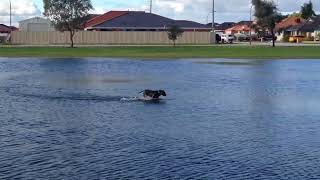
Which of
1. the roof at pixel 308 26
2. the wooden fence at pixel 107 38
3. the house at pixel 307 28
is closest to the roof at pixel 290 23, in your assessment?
the house at pixel 307 28

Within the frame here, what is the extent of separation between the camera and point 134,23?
474ft

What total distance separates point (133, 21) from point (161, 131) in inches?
4923

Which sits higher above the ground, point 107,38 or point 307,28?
point 307,28

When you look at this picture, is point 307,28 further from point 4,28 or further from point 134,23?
point 4,28

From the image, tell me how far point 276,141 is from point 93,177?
657 centimetres

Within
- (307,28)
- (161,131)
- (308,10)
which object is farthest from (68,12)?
(161,131)

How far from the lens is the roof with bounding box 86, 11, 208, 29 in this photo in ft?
470

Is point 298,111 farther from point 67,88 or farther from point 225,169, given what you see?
point 67,88

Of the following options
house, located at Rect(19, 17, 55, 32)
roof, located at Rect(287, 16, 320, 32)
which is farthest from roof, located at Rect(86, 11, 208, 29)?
roof, located at Rect(287, 16, 320, 32)

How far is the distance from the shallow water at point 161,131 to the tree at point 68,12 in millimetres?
75270

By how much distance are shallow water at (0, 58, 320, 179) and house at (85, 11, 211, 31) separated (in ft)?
337

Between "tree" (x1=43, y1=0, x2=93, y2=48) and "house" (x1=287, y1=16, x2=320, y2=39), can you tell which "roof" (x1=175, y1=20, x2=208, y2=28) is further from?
"tree" (x1=43, y1=0, x2=93, y2=48)

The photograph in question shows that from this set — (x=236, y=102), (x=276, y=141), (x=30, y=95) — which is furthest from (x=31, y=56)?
(x=276, y=141)

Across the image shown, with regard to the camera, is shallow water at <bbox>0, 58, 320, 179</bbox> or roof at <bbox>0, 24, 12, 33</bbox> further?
roof at <bbox>0, 24, 12, 33</bbox>
